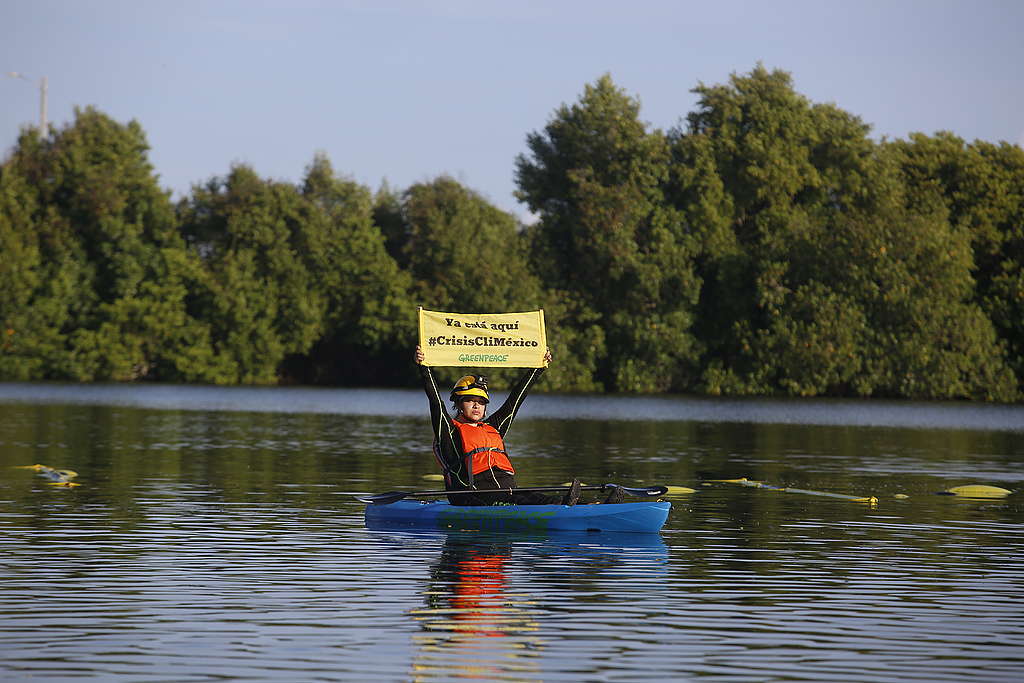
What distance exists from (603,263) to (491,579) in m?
92.6

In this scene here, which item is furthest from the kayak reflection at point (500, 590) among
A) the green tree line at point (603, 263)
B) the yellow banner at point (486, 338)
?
the green tree line at point (603, 263)

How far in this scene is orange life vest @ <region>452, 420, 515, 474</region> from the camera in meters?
23.6

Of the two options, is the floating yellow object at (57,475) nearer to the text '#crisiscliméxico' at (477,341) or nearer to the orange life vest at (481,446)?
the text '#crisiscliméxico' at (477,341)

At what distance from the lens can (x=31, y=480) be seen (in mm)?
31312

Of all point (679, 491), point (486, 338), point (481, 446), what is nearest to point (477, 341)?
point (486, 338)

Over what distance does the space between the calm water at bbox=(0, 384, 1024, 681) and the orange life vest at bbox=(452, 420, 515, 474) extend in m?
1.40

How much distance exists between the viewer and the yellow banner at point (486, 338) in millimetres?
25609

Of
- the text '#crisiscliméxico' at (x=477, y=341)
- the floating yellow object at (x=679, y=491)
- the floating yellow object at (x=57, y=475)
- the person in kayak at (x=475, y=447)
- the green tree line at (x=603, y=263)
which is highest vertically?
the green tree line at (x=603, y=263)

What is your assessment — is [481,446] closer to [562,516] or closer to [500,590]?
[562,516]

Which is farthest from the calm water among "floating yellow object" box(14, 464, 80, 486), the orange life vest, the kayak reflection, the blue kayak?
the orange life vest

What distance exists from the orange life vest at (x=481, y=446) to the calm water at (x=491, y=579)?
1.40 meters

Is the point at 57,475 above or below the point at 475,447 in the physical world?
below

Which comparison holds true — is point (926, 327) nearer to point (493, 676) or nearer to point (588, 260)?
point (588, 260)

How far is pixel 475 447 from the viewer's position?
23.8 meters
